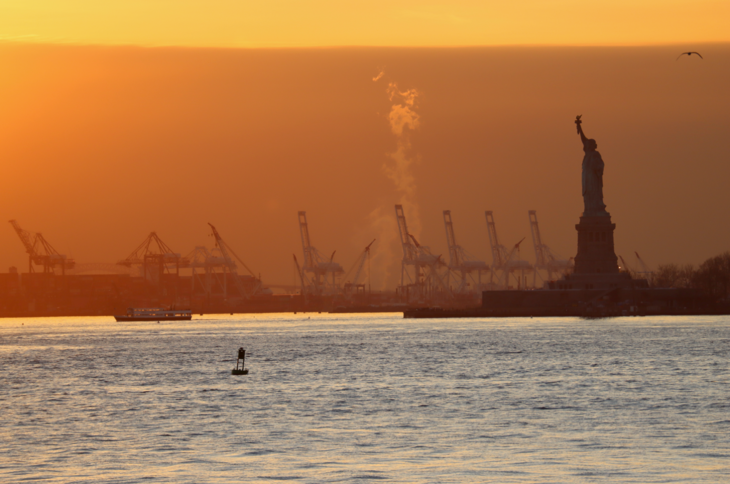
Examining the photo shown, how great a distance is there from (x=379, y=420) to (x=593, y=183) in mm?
125496

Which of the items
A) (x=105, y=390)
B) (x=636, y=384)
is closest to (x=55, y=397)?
(x=105, y=390)

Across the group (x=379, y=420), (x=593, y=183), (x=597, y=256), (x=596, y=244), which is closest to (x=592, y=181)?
(x=593, y=183)

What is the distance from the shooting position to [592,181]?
6260 inches

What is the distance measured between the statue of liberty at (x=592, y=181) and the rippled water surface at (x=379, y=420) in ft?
271

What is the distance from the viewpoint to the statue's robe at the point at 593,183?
6270 inches

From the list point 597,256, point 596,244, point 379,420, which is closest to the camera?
point 379,420

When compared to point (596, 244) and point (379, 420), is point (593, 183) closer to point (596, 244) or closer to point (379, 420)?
point (596, 244)

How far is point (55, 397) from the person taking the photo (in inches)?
2055

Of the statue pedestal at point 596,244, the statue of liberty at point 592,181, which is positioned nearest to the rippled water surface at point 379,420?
the statue pedestal at point 596,244

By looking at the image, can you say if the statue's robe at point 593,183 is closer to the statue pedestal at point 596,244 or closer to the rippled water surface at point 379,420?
the statue pedestal at point 596,244

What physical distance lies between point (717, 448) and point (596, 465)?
496 cm

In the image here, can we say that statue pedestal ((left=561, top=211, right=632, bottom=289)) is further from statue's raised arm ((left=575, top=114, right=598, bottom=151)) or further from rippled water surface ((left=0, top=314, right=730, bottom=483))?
rippled water surface ((left=0, top=314, right=730, bottom=483))

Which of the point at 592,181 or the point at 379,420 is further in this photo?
the point at 592,181

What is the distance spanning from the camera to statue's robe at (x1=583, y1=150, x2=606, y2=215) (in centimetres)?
15925
